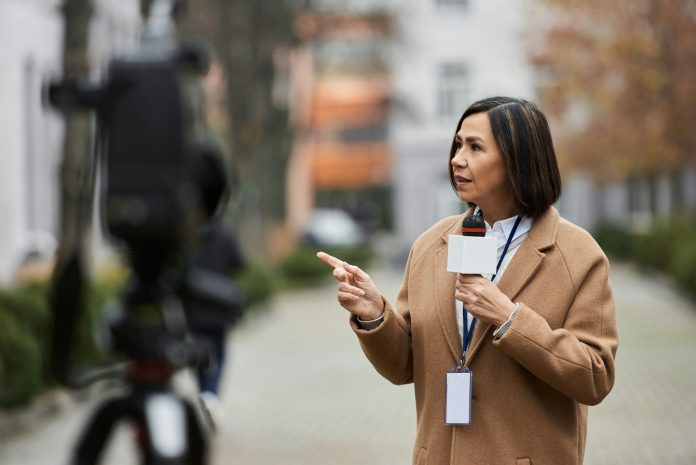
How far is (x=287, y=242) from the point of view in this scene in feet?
106

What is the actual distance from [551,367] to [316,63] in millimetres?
29289

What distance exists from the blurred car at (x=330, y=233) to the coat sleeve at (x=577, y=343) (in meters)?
31.2

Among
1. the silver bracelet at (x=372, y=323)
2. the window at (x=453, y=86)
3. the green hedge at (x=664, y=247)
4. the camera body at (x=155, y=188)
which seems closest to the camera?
the silver bracelet at (x=372, y=323)

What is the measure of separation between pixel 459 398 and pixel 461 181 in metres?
0.55

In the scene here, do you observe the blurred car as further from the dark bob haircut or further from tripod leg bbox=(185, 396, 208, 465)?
the dark bob haircut

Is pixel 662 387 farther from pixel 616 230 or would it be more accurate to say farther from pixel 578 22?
pixel 616 230

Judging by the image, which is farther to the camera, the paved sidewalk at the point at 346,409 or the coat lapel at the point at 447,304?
the paved sidewalk at the point at 346,409

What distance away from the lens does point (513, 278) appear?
3.29 metres

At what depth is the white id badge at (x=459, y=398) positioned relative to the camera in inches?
127

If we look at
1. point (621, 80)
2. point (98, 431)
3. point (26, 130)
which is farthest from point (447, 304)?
point (621, 80)

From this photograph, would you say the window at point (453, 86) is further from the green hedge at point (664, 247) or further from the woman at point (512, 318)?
the woman at point (512, 318)

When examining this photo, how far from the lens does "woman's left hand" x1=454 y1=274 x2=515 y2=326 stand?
312 centimetres

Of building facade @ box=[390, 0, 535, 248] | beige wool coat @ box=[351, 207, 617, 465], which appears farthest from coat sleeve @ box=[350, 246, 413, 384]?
building facade @ box=[390, 0, 535, 248]

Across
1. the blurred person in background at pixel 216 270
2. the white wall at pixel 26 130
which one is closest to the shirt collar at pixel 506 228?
the blurred person in background at pixel 216 270
